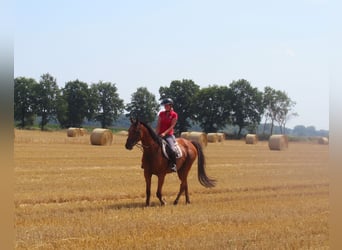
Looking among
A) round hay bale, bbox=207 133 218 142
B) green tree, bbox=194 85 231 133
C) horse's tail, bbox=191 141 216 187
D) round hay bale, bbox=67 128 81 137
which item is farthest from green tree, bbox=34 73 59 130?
horse's tail, bbox=191 141 216 187

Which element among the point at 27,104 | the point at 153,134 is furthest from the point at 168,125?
the point at 27,104

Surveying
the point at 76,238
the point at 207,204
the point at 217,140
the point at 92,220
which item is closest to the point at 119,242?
the point at 76,238

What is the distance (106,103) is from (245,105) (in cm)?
2583

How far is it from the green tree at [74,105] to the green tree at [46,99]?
1.17 m

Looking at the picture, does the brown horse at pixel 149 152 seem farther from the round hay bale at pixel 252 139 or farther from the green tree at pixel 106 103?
the green tree at pixel 106 103

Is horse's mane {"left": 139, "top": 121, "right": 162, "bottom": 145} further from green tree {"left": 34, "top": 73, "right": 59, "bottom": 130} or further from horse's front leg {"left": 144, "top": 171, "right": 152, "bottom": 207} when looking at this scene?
A: green tree {"left": 34, "top": 73, "right": 59, "bottom": 130}

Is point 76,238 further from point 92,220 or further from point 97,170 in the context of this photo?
point 97,170

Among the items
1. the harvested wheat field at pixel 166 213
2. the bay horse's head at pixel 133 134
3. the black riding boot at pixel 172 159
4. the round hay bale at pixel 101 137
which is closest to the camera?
the harvested wheat field at pixel 166 213

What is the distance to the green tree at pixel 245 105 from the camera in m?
52.4

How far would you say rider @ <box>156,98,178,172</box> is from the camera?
10.7 meters

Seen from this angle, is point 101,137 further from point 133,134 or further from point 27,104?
point 27,104

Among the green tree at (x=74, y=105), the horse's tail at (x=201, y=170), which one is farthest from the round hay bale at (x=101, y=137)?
the green tree at (x=74, y=105)

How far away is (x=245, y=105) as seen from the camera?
Result: 55156 millimetres

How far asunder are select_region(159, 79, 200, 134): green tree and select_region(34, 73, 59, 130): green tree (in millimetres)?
20824
